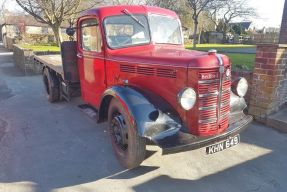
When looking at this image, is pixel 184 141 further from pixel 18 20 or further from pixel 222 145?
pixel 18 20

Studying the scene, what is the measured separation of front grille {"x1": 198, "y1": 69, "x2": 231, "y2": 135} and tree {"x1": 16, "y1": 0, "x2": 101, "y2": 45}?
56.3 feet

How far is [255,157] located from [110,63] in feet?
8.46

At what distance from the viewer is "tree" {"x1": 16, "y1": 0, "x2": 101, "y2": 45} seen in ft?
61.7

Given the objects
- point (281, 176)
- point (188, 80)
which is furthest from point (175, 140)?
point (281, 176)

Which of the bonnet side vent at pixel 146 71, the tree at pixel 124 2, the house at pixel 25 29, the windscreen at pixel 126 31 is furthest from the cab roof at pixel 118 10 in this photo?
the house at pixel 25 29

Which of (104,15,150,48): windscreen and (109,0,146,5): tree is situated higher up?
(109,0,146,5): tree

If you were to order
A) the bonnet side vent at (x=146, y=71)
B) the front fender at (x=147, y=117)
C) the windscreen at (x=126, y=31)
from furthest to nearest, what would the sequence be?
the windscreen at (x=126, y=31), the bonnet side vent at (x=146, y=71), the front fender at (x=147, y=117)

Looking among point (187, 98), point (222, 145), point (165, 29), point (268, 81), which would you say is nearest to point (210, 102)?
point (187, 98)

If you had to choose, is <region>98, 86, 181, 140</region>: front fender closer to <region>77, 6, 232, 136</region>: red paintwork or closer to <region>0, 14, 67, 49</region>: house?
<region>77, 6, 232, 136</region>: red paintwork

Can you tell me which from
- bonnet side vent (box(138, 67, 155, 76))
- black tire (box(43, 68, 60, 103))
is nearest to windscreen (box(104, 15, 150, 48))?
bonnet side vent (box(138, 67, 155, 76))

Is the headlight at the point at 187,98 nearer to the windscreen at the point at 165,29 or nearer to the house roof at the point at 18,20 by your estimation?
the windscreen at the point at 165,29

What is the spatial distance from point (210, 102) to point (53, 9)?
1842 centimetres

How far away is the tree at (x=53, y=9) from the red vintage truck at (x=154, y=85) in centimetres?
1544

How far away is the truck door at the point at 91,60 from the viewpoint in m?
4.50
